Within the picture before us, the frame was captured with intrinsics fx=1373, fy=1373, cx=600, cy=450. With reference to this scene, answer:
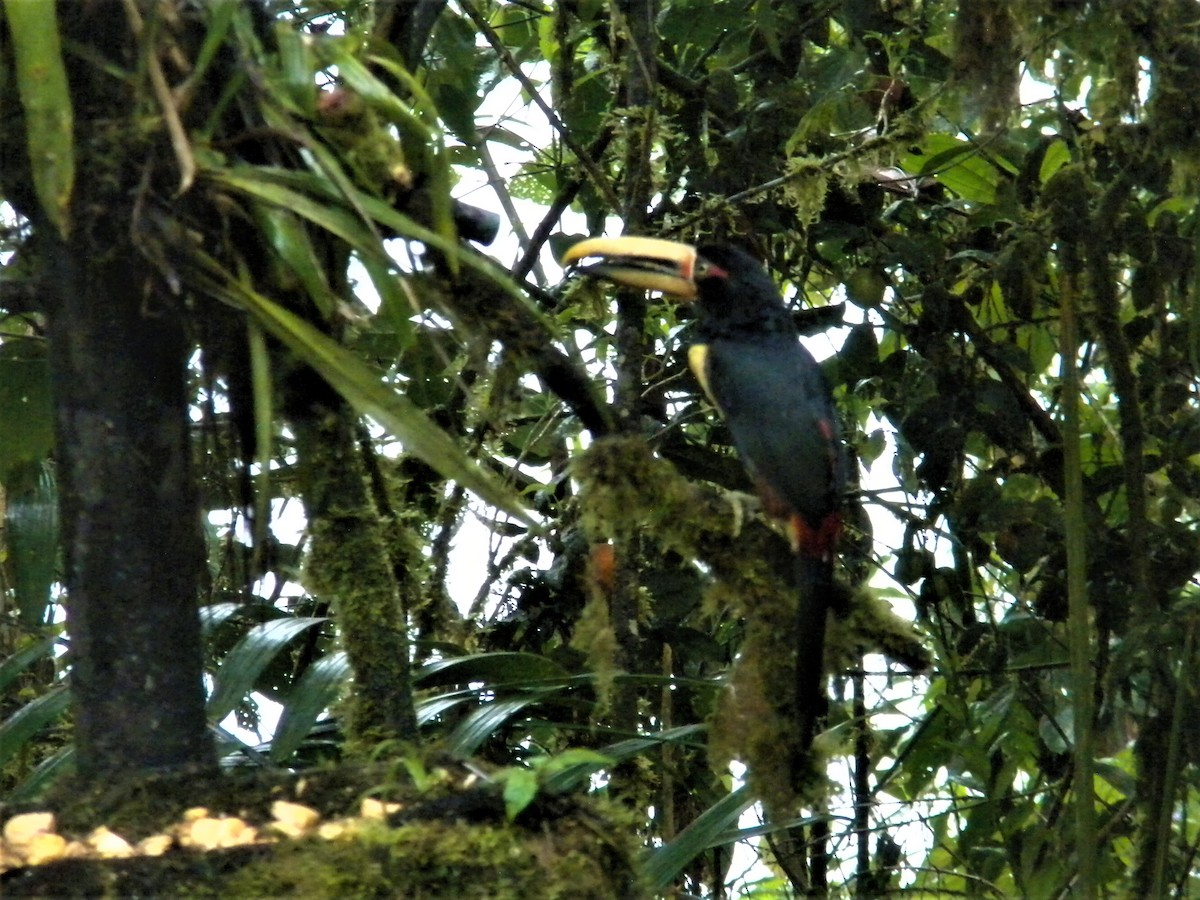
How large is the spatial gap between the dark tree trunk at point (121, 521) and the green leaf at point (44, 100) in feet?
0.51

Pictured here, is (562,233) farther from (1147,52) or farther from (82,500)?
(82,500)

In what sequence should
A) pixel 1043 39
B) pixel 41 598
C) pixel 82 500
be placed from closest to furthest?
pixel 82 500, pixel 1043 39, pixel 41 598

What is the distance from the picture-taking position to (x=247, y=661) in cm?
175

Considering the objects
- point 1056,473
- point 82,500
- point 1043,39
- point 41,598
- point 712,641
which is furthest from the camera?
point 712,641

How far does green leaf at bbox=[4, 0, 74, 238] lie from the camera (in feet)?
3.33

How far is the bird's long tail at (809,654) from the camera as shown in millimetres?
1767

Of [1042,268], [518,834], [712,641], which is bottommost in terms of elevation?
[518,834]

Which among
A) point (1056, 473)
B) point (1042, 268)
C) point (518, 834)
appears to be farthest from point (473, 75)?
point (518, 834)

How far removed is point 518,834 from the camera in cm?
105

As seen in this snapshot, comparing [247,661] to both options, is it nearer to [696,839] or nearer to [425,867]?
[696,839]

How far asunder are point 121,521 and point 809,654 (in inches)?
36.2

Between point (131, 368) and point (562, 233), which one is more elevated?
point (562, 233)

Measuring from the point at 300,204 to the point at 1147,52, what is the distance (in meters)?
1.23

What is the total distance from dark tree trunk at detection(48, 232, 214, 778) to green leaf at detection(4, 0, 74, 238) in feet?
0.51
